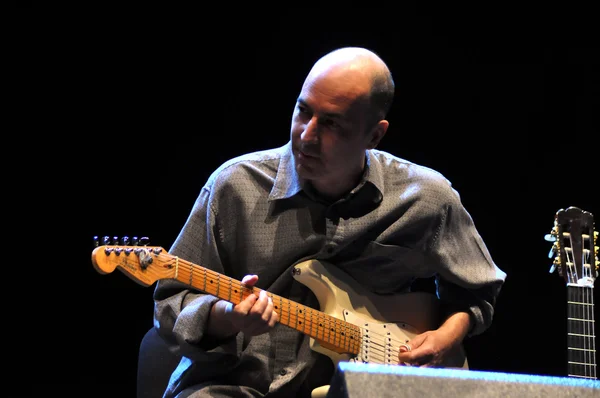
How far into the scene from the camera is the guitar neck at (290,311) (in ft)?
7.09

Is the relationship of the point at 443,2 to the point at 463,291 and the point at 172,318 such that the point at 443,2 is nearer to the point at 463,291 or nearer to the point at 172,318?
the point at 463,291

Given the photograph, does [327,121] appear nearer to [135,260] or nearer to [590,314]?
[135,260]

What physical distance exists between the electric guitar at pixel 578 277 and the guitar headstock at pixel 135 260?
1.32 metres

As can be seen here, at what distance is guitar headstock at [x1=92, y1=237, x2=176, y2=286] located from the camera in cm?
201

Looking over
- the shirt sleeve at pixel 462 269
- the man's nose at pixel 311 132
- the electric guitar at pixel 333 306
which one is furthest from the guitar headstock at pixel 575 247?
the man's nose at pixel 311 132

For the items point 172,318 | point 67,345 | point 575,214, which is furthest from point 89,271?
point 575,214

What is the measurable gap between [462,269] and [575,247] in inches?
15.6

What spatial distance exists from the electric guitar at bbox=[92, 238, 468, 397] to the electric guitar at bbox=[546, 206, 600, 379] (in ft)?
1.20

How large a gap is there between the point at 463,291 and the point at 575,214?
458mm

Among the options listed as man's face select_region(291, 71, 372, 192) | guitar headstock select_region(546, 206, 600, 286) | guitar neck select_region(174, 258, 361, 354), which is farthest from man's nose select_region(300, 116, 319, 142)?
guitar headstock select_region(546, 206, 600, 286)

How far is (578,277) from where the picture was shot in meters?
2.66

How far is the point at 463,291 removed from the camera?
2.71 meters

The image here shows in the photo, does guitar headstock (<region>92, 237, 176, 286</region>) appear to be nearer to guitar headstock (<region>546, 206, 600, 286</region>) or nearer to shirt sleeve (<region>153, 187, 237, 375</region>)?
shirt sleeve (<region>153, 187, 237, 375</region>)

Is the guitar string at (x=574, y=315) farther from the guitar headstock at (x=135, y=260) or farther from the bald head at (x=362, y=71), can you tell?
the guitar headstock at (x=135, y=260)
